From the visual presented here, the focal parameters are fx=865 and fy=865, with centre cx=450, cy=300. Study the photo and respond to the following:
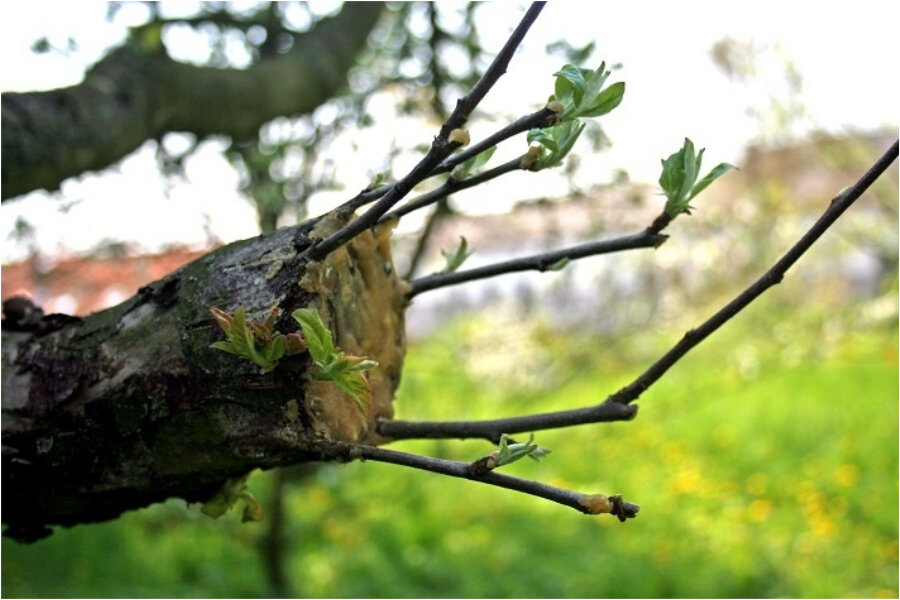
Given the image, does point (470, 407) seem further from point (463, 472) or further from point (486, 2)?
point (463, 472)

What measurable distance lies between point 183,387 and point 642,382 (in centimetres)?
40

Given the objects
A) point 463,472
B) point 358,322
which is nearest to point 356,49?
point 358,322

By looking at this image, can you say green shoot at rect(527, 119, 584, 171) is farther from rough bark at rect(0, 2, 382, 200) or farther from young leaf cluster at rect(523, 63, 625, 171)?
rough bark at rect(0, 2, 382, 200)

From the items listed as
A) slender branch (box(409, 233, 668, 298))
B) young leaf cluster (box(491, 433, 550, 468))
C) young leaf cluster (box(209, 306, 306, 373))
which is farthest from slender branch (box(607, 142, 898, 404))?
young leaf cluster (box(209, 306, 306, 373))

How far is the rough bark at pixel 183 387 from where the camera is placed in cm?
67

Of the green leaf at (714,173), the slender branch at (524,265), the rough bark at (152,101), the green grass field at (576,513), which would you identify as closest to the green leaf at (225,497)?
the slender branch at (524,265)

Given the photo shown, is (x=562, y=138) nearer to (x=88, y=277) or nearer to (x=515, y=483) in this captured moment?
(x=515, y=483)

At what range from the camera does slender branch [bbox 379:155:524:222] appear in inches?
26.2

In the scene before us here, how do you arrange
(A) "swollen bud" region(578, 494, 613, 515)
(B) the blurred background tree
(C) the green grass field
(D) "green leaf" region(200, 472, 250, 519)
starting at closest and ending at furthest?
(A) "swollen bud" region(578, 494, 613, 515) < (D) "green leaf" region(200, 472, 250, 519) < (B) the blurred background tree < (C) the green grass field

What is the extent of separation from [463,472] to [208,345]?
9.3 inches

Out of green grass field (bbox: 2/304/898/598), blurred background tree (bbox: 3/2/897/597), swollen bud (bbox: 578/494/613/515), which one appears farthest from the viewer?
green grass field (bbox: 2/304/898/598)

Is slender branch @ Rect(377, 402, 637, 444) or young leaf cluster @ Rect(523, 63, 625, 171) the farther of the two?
slender branch @ Rect(377, 402, 637, 444)

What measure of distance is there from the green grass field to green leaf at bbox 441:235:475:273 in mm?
1639

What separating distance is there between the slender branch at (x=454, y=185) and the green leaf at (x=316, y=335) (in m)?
0.16
